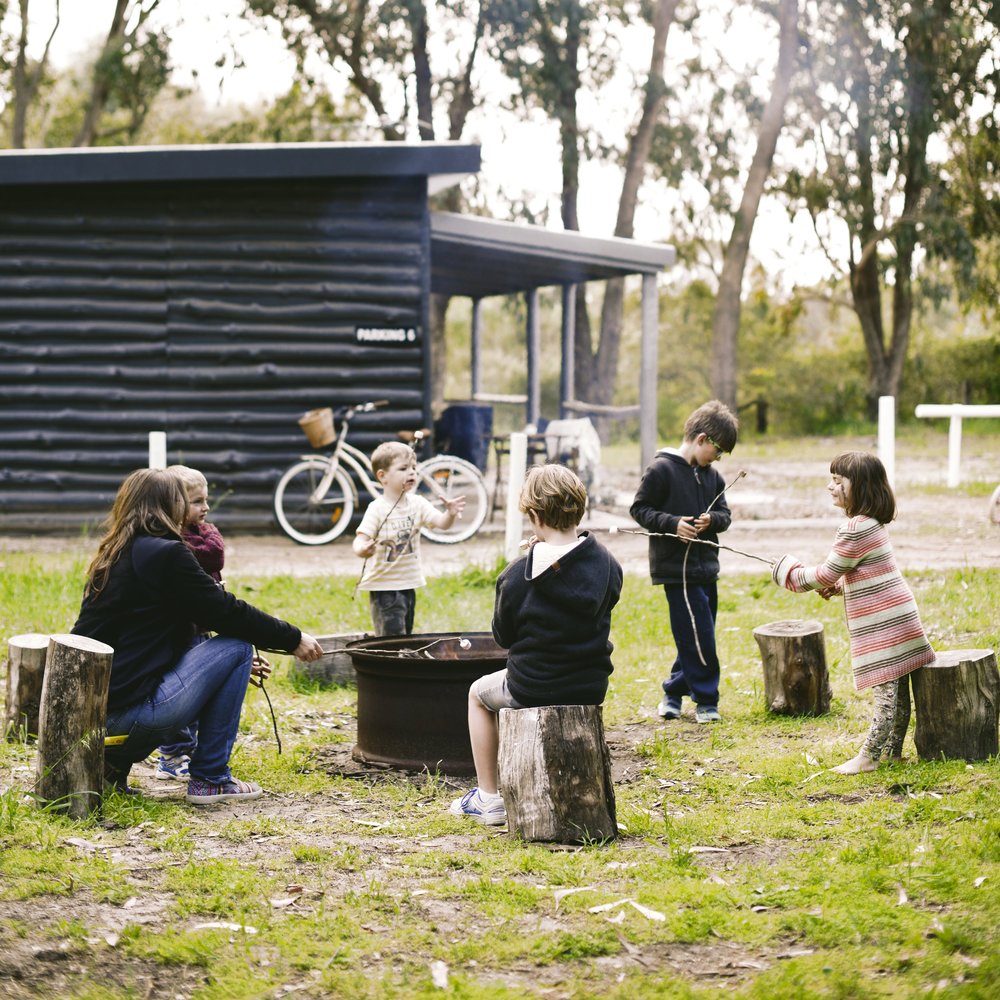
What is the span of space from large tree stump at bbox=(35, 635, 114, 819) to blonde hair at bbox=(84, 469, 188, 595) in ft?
0.99

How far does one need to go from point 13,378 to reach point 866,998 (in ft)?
39.1

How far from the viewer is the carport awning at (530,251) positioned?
13.9m

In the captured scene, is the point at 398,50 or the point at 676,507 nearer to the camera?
the point at 676,507

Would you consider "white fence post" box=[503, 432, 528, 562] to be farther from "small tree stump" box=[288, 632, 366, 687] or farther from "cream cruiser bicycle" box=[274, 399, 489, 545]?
"small tree stump" box=[288, 632, 366, 687]

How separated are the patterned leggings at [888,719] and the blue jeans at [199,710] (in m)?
2.50

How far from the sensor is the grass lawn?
3.40 m

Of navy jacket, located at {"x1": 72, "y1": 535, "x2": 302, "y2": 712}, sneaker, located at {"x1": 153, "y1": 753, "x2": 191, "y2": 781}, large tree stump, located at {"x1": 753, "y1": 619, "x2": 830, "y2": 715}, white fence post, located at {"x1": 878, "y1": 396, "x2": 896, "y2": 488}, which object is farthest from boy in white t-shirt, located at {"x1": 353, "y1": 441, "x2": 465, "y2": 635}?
white fence post, located at {"x1": 878, "y1": 396, "x2": 896, "y2": 488}

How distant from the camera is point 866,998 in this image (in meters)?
3.21

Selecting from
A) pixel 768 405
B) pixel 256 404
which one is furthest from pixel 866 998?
pixel 768 405

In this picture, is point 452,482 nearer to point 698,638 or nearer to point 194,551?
point 698,638

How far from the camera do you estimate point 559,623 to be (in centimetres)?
464

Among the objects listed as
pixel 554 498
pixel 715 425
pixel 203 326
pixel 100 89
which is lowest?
pixel 554 498

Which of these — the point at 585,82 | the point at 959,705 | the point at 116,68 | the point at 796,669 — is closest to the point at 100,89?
the point at 116,68

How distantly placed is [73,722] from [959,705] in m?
3.38
